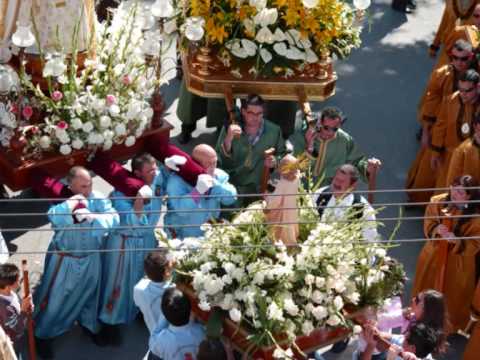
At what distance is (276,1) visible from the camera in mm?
7965

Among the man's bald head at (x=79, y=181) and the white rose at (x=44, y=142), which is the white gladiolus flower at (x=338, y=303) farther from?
the white rose at (x=44, y=142)

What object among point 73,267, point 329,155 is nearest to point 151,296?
point 73,267

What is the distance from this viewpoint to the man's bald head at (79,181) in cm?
664

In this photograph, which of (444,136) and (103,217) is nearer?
(103,217)

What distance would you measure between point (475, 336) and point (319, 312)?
5.90 feet

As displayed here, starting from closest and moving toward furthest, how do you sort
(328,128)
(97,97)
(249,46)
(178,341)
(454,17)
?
(178,341) < (97,97) < (328,128) < (249,46) < (454,17)

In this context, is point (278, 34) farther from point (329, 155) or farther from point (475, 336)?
point (475, 336)

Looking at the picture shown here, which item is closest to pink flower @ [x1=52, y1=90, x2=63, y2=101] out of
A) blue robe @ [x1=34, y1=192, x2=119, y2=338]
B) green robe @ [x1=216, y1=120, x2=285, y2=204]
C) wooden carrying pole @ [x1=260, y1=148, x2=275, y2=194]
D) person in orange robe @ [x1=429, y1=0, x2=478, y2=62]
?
blue robe @ [x1=34, y1=192, x2=119, y2=338]

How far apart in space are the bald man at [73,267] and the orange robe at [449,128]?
3037 mm

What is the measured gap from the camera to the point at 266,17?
7.84 m

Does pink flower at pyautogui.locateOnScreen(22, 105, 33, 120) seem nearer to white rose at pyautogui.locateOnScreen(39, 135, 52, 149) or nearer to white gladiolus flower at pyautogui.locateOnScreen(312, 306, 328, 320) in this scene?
white rose at pyautogui.locateOnScreen(39, 135, 52, 149)

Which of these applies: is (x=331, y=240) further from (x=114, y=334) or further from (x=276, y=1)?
(x=276, y=1)

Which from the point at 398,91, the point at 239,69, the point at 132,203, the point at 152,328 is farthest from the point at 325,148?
the point at 398,91

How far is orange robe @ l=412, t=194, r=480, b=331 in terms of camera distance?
22.9ft
